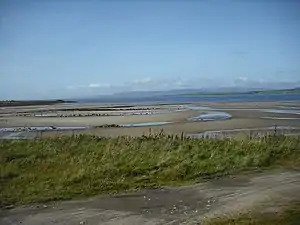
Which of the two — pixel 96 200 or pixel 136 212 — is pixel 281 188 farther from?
pixel 96 200

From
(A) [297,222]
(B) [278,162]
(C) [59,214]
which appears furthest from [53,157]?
(A) [297,222]

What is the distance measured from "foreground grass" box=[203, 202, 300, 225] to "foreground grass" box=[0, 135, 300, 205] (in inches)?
137

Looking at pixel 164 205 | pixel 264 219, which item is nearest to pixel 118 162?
pixel 164 205

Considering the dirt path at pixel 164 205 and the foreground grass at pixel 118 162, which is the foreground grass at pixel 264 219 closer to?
the dirt path at pixel 164 205

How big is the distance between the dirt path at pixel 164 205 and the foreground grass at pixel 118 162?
78 centimetres

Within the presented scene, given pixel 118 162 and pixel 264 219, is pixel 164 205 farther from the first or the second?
pixel 118 162

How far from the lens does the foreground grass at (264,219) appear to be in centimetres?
705

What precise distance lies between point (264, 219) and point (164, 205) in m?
2.27

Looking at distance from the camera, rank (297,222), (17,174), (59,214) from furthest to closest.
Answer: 1. (17,174)
2. (59,214)
3. (297,222)

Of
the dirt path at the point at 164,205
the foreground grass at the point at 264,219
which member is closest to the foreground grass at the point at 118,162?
the dirt path at the point at 164,205

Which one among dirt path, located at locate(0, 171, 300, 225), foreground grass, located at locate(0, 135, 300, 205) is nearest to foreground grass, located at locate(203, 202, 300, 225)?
dirt path, located at locate(0, 171, 300, 225)

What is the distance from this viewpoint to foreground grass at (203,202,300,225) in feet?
23.1

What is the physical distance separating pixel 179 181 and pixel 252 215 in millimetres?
3658

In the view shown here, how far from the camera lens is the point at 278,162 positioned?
1347 cm
